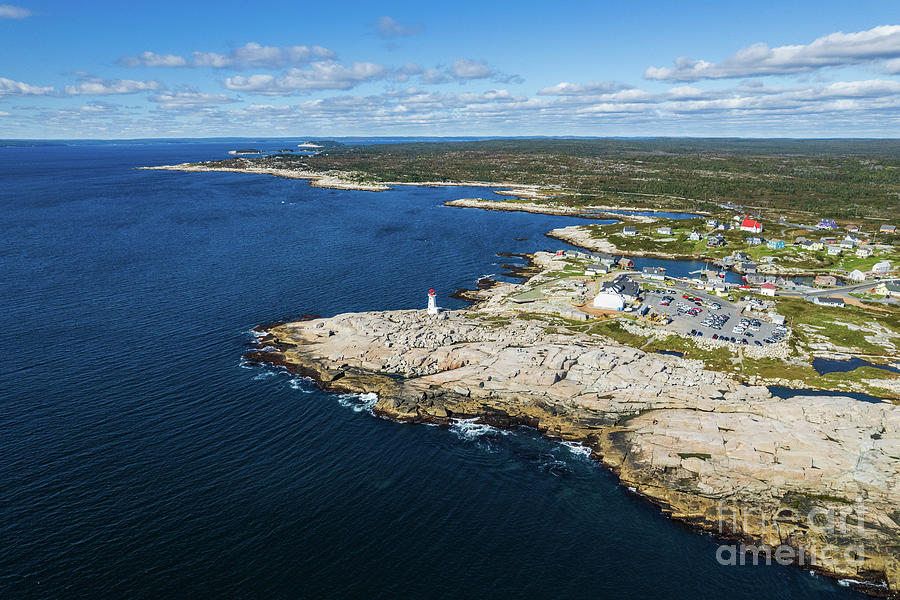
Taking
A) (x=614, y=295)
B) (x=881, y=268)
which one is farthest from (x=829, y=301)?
(x=614, y=295)

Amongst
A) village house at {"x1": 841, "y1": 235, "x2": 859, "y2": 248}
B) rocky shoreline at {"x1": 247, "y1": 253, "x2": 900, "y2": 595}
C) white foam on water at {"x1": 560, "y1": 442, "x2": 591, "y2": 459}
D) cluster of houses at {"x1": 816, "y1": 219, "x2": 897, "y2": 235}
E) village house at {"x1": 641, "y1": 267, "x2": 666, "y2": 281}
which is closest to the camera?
rocky shoreline at {"x1": 247, "y1": 253, "x2": 900, "y2": 595}

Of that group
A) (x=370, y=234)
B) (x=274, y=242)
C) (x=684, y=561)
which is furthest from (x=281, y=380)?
(x=370, y=234)

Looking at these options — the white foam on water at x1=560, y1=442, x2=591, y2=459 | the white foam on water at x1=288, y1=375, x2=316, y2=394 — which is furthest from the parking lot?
the white foam on water at x1=288, y1=375, x2=316, y2=394

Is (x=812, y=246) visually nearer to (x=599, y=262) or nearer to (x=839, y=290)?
(x=839, y=290)

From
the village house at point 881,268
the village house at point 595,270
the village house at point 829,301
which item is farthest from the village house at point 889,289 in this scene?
the village house at point 595,270

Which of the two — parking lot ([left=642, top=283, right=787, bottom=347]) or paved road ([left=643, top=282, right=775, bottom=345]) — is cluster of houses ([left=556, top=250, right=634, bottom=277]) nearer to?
paved road ([left=643, top=282, right=775, bottom=345])

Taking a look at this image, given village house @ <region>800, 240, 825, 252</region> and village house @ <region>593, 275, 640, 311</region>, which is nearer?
village house @ <region>593, 275, 640, 311</region>

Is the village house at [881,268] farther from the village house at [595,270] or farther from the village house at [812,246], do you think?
the village house at [595,270]
